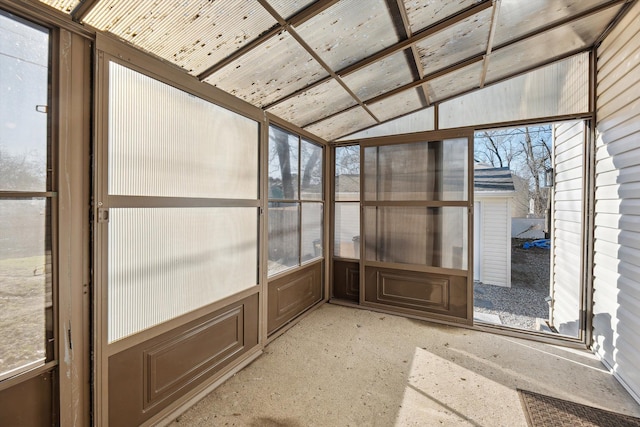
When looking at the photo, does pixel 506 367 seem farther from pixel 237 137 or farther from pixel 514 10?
pixel 237 137

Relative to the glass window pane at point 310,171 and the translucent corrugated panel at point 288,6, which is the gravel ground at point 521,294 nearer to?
the glass window pane at point 310,171

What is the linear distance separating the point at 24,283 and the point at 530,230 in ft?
36.0

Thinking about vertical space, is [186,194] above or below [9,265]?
above

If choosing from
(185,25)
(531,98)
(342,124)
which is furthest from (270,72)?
(531,98)

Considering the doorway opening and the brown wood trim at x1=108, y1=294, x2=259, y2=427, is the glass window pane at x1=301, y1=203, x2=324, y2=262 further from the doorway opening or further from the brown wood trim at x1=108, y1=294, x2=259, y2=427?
the doorway opening

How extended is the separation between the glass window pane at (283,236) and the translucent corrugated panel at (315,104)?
3.29 ft

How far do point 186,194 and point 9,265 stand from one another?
93cm

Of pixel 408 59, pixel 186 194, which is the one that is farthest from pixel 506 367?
pixel 186 194

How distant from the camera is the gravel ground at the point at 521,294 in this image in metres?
4.52

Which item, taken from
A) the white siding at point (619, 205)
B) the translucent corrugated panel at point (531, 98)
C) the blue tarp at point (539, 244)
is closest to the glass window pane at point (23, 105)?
the translucent corrugated panel at point (531, 98)

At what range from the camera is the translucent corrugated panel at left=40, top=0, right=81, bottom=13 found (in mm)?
1250

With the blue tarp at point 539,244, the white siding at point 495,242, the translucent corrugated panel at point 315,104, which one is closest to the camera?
the translucent corrugated panel at point 315,104

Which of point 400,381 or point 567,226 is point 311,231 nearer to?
point 400,381

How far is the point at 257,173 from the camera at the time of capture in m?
2.62
